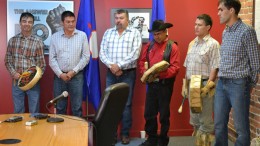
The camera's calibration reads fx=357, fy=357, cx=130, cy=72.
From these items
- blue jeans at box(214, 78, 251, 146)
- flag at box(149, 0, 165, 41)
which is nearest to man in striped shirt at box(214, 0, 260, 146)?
blue jeans at box(214, 78, 251, 146)

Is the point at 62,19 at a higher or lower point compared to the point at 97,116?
higher

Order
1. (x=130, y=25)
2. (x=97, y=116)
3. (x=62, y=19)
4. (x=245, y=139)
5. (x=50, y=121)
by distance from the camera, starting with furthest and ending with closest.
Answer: (x=130, y=25), (x=62, y=19), (x=245, y=139), (x=50, y=121), (x=97, y=116)

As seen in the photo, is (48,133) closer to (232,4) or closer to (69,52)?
(232,4)

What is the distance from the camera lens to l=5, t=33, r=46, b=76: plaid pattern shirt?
14.7 ft

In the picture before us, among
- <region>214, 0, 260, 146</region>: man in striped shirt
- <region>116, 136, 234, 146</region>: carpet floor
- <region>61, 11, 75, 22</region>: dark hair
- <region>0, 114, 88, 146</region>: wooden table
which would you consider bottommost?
<region>116, 136, 234, 146</region>: carpet floor

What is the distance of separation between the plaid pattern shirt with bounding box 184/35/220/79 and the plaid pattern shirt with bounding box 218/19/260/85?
0.66m

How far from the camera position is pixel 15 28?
481cm

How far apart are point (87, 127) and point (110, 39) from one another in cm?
233

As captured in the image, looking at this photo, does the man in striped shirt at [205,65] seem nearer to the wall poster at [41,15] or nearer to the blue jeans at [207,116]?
the blue jeans at [207,116]

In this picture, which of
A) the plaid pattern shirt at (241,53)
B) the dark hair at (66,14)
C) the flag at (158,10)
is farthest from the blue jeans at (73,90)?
the plaid pattern shirt at (241,53)

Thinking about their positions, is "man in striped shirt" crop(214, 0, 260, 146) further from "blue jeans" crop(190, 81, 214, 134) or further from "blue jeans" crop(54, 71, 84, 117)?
"blue jeans" crop(54, 71, 84, 117)

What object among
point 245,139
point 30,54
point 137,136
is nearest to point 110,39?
point 30,54

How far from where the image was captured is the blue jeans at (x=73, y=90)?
15.1 ft

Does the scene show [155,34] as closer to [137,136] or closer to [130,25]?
[130,25]
